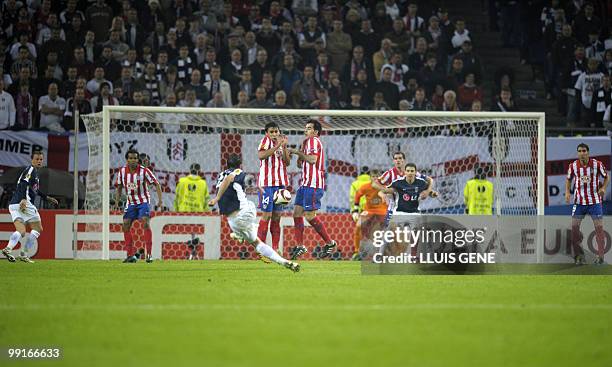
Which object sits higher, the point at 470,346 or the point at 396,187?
the point at 396,187

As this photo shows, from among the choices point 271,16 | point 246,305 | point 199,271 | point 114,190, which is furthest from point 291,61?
point 246,305

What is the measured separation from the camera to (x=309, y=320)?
7621mm

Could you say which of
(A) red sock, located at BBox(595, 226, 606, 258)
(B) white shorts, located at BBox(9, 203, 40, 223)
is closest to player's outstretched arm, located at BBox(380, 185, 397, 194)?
(A) red sock, located at BBox(595, 226, 606, 258)

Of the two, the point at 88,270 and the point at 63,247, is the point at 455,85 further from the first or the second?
the point at 88,270

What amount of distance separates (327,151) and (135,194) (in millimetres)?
3805

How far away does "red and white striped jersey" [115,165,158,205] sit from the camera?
50.6 feet

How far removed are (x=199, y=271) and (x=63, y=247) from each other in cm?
459

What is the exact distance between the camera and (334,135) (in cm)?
1781

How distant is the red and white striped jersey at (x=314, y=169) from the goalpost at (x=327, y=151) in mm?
947

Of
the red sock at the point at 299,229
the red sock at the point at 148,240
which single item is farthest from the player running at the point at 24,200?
the red sock at the point at 299,229

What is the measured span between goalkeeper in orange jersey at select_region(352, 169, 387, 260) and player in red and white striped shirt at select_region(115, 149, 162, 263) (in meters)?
3.58

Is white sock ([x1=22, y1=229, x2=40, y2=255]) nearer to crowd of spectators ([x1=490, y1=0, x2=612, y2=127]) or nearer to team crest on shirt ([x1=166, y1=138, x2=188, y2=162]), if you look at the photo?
team crest on shirt ([x1=166, y1=138, x2=188, y2=162])

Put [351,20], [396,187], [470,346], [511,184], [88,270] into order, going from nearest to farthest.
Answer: [470,346] < [88,270] < [396,187] < [511,184] < [351,20]

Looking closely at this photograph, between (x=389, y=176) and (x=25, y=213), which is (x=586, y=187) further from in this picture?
(x=25, y=213)
